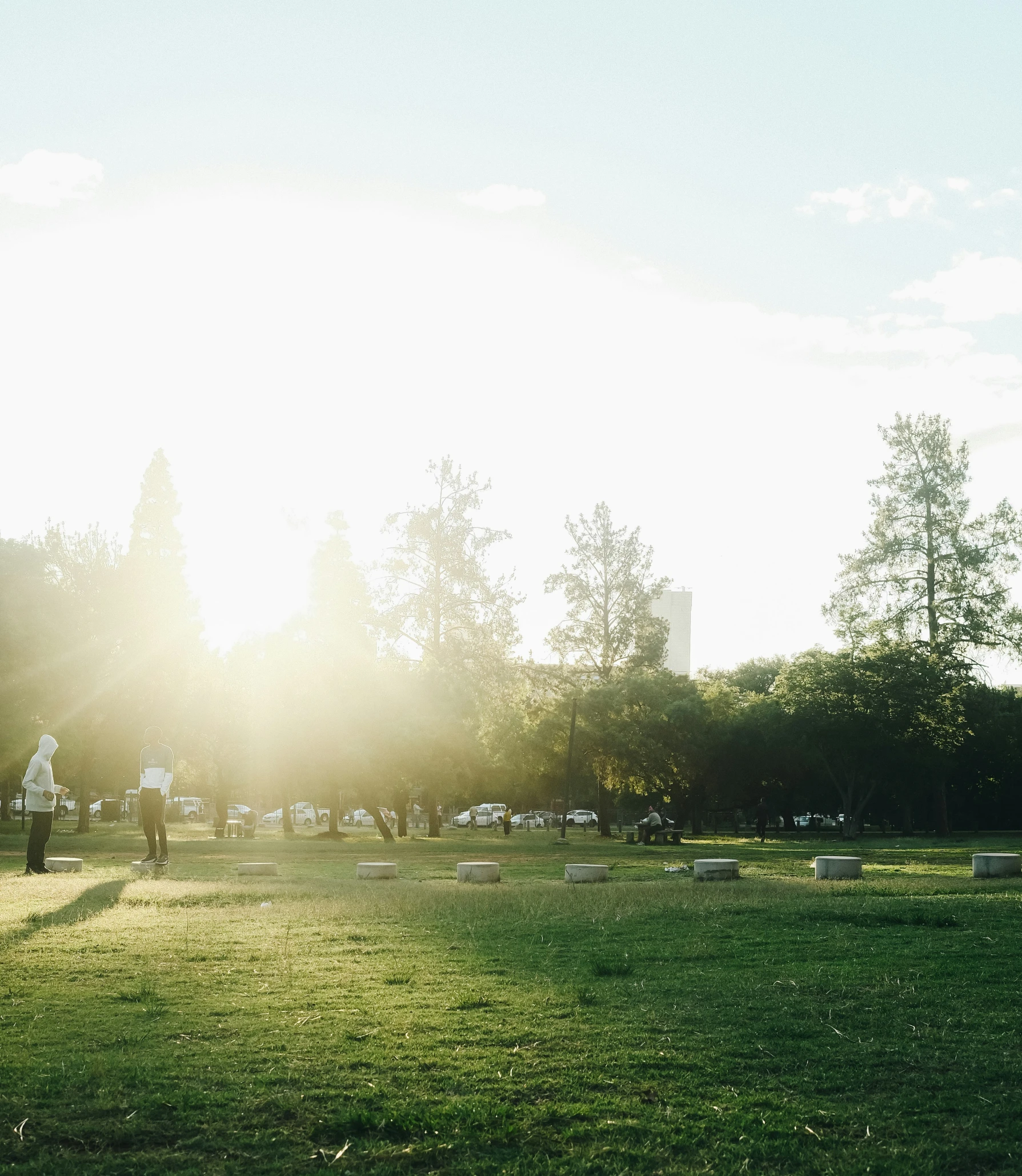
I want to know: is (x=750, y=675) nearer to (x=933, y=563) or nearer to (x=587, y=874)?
(x=933, y=563)

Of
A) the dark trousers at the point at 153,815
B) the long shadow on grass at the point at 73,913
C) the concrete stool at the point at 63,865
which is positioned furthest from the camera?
the concrete stool at the point at 63,865

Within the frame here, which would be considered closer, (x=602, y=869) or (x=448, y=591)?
(x=602, y=869)

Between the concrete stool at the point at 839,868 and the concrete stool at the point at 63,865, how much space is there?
12875 mm

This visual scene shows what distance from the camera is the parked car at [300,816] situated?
8181 centimetres

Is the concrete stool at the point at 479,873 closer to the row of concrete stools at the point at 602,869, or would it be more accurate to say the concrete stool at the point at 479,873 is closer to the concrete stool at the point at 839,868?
the row of concrete stools at the point at 602,869

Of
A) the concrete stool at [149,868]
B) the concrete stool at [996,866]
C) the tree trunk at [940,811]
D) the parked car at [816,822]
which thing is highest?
the concrete stool at [996,866]

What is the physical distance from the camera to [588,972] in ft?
26.6

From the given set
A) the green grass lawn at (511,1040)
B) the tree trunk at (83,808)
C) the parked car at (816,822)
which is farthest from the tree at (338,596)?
the parked car at (816,822)

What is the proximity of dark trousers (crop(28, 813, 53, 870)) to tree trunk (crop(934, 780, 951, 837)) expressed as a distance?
44.0 metres

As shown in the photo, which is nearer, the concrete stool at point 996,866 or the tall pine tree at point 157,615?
the concrete stool at point 996,866

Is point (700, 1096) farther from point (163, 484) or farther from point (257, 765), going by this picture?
point (163, 484)

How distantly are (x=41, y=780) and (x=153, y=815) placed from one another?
2.37 metres

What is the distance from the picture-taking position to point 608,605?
62.9 m

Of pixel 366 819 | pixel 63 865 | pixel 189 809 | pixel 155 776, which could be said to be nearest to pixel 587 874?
pixel 155 776
